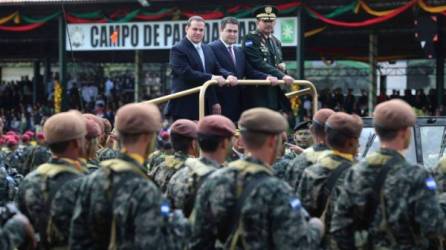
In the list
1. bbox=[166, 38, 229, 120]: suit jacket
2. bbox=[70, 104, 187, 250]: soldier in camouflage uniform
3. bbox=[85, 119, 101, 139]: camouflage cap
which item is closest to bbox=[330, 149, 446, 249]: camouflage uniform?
bbox=[70, 104, 187, 250]: soldier in camouflage uniform

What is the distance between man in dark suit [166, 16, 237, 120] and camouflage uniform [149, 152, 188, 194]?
1912 millimetres

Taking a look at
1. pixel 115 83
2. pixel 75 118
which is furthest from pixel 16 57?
pixel 75 118

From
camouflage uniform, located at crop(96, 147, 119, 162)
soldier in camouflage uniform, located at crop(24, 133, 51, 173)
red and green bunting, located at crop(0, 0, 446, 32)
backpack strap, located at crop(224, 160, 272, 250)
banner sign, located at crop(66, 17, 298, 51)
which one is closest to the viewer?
backpack strap, located at crop(224, 160, 272, 250)

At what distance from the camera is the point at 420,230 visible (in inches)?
205

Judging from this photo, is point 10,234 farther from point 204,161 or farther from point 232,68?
point 232,68

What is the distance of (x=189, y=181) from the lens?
20.0 ft

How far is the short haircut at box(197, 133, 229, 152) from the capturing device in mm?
5652

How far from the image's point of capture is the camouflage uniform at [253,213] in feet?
15.5

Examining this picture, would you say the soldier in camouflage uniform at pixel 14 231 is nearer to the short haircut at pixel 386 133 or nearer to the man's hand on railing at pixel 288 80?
the short haircut at pixel 386 133

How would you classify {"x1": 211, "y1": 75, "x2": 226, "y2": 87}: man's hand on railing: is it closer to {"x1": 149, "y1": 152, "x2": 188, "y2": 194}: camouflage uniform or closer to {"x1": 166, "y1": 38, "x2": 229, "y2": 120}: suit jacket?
{"x1": 166, "y1": 38, "x2": 229, "y2": 120}: suit jacket

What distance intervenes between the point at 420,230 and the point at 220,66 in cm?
505

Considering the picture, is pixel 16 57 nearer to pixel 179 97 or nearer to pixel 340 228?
pixel 179 97

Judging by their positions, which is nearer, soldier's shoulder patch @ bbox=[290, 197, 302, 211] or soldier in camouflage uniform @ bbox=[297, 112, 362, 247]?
soldier's shoulder patch @ bbox=[290, 197, 302, 211]

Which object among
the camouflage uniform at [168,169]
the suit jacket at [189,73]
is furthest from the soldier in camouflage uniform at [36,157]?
the camouflage uniform at [168,169]
